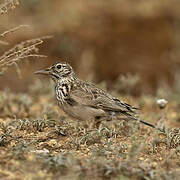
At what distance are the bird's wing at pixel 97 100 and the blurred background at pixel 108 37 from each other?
5761 millimetres

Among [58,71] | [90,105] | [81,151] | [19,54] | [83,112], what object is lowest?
[81,151]

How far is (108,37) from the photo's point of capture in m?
13.1

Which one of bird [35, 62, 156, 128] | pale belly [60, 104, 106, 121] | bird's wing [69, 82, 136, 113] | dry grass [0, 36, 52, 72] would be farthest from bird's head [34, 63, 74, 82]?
dry grass [0, 36, 52, 72]

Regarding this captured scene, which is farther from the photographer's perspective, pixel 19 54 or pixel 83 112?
pixel 83 112

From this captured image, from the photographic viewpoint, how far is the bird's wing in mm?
6319

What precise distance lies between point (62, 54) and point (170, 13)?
362 centimetres

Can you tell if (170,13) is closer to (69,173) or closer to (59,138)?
(59,138)

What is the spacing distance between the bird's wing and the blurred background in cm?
576

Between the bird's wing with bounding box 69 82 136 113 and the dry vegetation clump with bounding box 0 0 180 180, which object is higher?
the bird's wing with bounding box 69 82 136 113

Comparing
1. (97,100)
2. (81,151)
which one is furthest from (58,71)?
(81,151)

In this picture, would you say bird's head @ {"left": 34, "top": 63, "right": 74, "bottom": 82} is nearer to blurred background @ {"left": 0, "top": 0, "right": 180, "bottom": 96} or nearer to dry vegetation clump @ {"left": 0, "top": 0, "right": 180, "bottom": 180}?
dry vegetation clump @ {"left": 0, "top": 0, "right": 180, "bottom": 180}

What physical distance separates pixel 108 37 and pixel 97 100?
22.8ft

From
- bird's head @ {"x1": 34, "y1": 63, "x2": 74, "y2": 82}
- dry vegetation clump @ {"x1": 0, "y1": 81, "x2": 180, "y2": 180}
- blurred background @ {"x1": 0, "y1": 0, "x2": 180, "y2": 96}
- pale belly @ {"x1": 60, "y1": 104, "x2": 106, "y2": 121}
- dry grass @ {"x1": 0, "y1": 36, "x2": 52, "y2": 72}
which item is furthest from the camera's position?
blurred background @ {"x1": 0, "y1": 0, "x2": 180, "y2": 96}

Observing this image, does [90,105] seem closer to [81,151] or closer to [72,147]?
[72,147]
